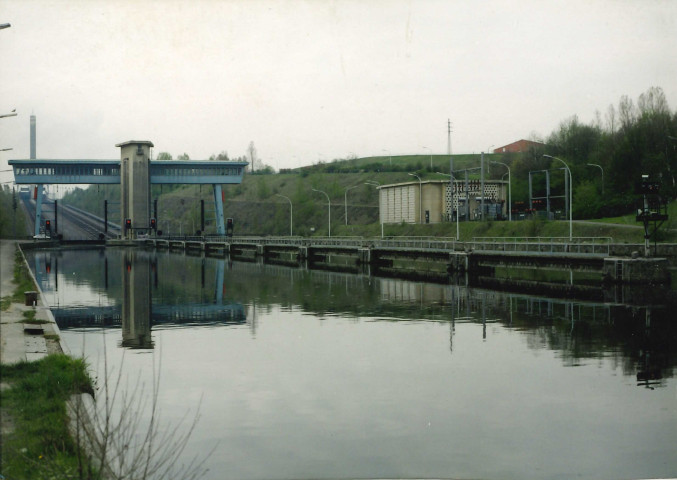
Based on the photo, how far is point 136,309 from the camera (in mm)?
34844

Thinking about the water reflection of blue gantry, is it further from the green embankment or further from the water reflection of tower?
the green embankment

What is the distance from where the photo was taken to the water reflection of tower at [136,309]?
83.8 ft

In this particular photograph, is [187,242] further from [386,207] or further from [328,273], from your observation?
[328,273]

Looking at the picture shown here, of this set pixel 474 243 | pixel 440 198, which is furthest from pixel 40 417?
pixel 440 198

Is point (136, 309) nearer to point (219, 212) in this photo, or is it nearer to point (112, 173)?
point (219, 212)

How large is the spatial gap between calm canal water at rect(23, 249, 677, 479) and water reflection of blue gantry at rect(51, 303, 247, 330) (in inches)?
4.8

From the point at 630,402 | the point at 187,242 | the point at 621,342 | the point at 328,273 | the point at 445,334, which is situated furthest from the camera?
the point at 187,242

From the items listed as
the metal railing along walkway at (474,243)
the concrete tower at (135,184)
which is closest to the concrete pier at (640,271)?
the metal railing along walkway at (474,243)

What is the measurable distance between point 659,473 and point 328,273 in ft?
164

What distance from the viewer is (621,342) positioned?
24.8 m

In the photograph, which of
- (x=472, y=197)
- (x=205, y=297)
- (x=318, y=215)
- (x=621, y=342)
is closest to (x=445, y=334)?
(x=621, y=342)

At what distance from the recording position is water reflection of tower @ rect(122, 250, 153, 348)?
25553 mm

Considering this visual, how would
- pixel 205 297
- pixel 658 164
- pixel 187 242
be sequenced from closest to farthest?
pixel 205 297 < pixel 658 164 < pixel 187 242

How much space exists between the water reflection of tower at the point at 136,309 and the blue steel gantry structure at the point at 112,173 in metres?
69.7
